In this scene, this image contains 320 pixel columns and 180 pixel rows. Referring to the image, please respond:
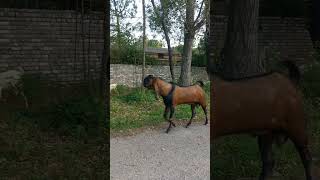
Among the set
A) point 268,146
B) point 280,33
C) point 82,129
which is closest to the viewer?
point 268,146

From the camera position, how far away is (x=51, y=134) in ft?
14.0

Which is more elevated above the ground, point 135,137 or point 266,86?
point 266,86

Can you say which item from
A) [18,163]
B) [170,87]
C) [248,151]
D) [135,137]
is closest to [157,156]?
[135,137]

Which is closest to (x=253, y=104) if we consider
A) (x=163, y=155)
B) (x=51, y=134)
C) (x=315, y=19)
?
(x=163, y=155)

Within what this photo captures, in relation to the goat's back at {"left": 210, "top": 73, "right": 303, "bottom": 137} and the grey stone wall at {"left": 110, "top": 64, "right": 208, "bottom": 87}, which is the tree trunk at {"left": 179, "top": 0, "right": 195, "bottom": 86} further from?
the goat's back at {"left": 210, "top": 73, "right": 303, "bottom": 137}

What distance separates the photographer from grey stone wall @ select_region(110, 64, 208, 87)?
3084 millimetres

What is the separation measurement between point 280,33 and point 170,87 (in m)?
1.18

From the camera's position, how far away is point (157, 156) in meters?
3.10

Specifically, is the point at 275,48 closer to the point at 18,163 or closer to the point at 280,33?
the point at 280,33

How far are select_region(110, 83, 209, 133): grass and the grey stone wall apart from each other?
5 cm

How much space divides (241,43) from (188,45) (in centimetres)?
41

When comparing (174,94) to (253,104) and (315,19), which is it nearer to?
(253,104)

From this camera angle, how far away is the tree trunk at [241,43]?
10.5 feet

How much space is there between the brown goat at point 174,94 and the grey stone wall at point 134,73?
0.15 feet
